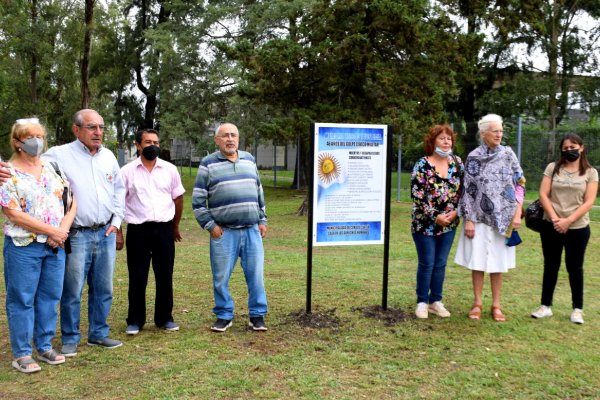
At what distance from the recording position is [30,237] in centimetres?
427

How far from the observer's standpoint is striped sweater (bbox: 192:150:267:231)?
5.18 m

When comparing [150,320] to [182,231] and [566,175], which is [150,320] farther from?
[182,231]

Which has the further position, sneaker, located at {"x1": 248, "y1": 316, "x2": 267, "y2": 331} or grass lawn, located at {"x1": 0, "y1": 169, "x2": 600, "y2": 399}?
sneaker, located at {"x1": 248, "y1": 316, "x2": 267, "y2": 331}

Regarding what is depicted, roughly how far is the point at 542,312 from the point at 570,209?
105 centimetres

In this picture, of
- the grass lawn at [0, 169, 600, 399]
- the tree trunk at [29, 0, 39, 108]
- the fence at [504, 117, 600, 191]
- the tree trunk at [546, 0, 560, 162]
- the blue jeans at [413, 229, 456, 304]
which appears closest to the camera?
the grass lawn at [0, 169, 600, 399]

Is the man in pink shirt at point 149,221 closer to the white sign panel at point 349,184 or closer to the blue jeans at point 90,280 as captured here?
the blue jeans at point 90,280

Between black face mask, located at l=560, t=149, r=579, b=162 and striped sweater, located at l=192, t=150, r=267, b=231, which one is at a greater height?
black face mask, located at l=560, t=149, r=579, b=162

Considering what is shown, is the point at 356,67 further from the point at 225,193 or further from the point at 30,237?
the point at 30,237

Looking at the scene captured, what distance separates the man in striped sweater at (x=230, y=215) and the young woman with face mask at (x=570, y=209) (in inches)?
105

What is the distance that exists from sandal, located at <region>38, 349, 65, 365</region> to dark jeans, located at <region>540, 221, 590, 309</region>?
4347mm

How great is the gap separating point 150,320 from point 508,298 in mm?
3780

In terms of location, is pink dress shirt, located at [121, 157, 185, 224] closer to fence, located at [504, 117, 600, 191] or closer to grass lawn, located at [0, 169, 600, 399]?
grass lawn, located at [0, 169, 600, 399]

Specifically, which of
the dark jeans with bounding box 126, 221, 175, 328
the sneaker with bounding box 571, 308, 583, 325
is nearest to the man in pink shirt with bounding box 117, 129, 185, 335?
the dark jeans with bounding box 126, 221, 175, 328

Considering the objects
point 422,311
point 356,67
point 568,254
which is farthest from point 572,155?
point 356,67
